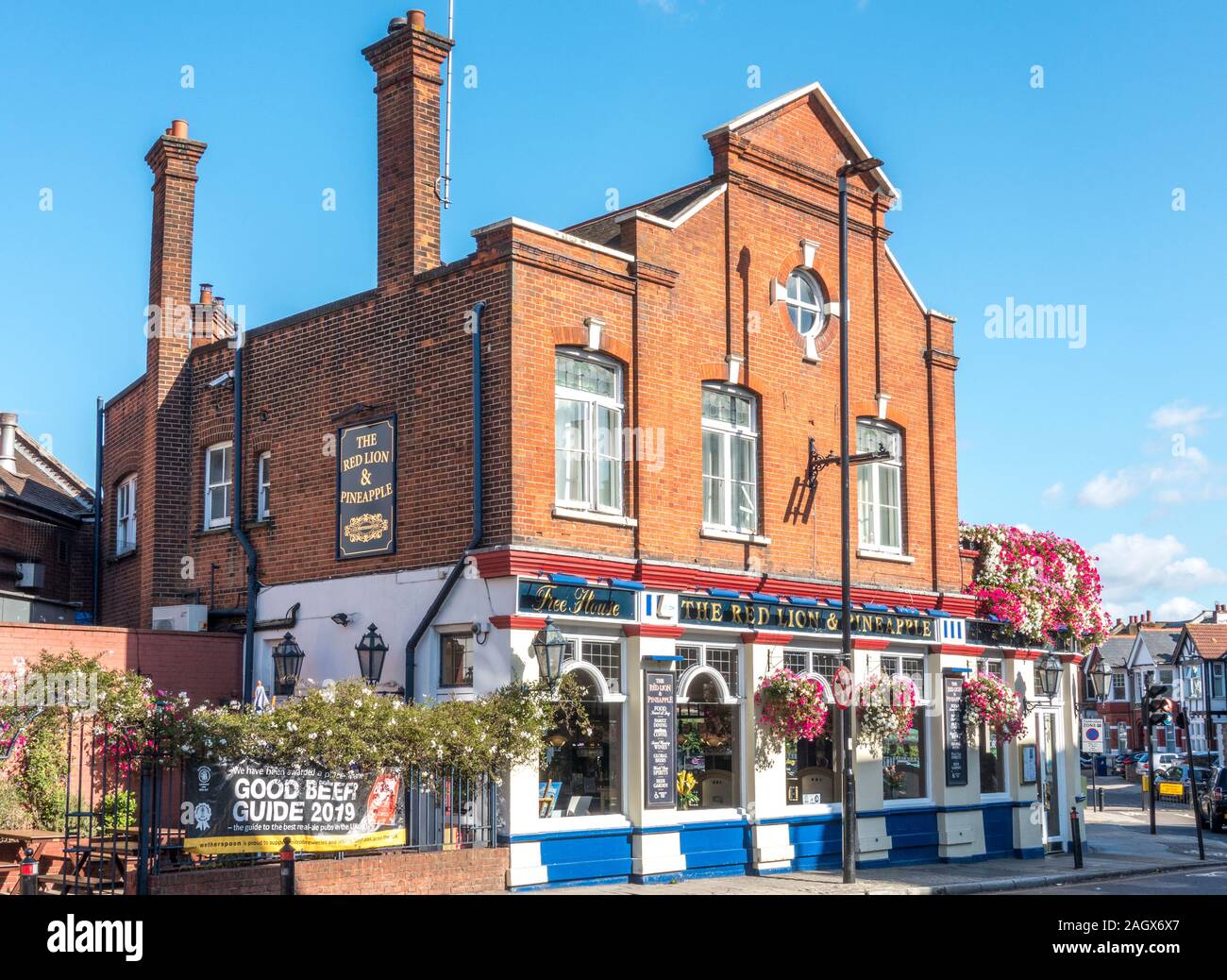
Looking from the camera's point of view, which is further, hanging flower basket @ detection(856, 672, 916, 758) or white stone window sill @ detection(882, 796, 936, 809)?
white stone window sill @ detection(882, 796, 936, 809)

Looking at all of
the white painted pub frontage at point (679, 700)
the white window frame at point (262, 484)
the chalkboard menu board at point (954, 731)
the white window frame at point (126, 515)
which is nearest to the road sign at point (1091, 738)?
the white painted pub frontage at point (679, 700)

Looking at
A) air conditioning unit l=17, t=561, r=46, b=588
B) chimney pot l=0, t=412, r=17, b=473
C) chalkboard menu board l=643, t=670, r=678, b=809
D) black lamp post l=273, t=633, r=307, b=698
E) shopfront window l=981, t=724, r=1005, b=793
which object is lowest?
shopfront window l=981, t=724, r=1005, b=793

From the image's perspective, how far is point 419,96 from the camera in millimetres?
19281

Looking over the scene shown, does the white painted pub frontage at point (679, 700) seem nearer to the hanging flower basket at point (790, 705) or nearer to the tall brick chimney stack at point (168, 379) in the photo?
the hanging flower basket at point (790, 705)

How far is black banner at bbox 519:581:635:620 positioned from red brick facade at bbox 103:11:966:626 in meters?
0.52

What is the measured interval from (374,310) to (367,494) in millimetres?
2583

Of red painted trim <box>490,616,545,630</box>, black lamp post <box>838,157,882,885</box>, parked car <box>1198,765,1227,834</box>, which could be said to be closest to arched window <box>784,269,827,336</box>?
black lamp post <box>838,157,882,885</box>

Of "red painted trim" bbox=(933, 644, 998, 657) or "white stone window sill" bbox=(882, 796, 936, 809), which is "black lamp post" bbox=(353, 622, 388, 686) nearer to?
"white stone window sill" bbox=(882, 796, 936, 809)

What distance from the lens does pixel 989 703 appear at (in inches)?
941

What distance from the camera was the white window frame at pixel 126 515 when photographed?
2389 cm

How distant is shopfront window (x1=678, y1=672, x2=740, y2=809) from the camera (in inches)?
764

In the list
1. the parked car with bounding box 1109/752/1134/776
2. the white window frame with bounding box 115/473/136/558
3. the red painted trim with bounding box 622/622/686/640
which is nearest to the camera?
the red painted trim with bounding box 622/622/686/640
